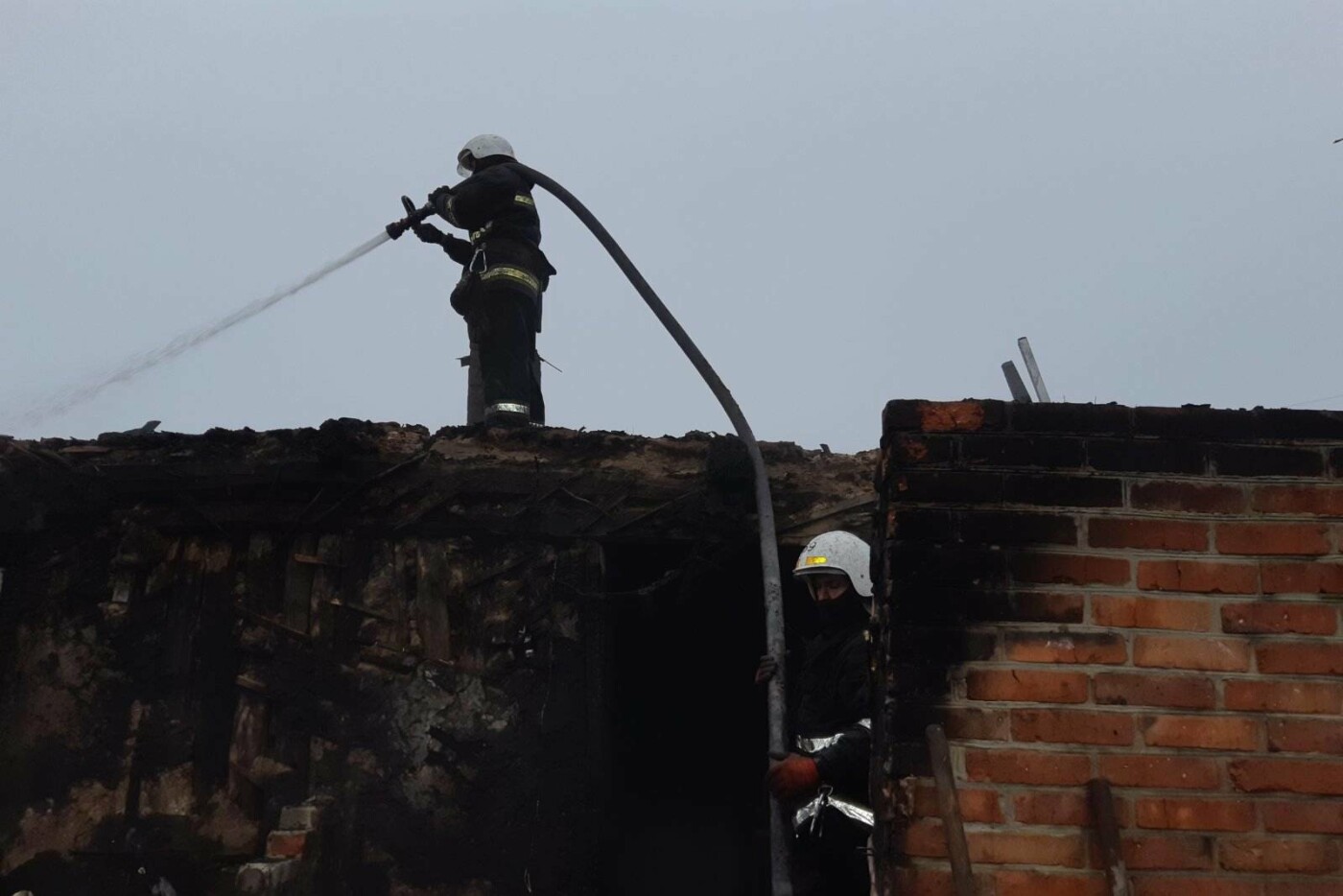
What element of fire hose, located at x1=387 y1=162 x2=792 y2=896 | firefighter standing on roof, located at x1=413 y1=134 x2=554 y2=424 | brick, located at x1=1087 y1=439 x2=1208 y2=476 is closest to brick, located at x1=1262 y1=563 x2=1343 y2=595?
brick, located at x1=1087 y1=439 x2=1208 y2=476

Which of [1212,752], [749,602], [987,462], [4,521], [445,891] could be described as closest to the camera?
[1212,752]

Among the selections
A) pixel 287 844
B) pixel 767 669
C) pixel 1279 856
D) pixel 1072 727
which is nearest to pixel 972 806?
pixel 1072 727

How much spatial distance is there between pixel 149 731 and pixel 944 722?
3.89m

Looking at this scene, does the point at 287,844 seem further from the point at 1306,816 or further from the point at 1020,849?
the point at 1306,816

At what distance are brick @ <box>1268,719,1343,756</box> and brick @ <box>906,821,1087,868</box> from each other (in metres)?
0.45

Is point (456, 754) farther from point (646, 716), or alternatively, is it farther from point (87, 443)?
point (87, 443)

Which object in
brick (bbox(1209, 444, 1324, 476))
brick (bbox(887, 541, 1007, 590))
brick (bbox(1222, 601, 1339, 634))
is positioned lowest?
brick (bbox(1222, 601, 1339, 634))

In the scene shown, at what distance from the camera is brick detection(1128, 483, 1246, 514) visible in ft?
8.57

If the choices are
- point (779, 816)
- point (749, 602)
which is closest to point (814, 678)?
point (779, 816)

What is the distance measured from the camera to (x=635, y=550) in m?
5.80

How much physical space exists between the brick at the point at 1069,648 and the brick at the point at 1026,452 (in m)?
0.36

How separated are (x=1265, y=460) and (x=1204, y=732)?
60 cm

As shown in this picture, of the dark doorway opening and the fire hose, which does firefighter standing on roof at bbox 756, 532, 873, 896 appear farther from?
the dark doorway opening

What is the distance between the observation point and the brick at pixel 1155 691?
8.27 feet
